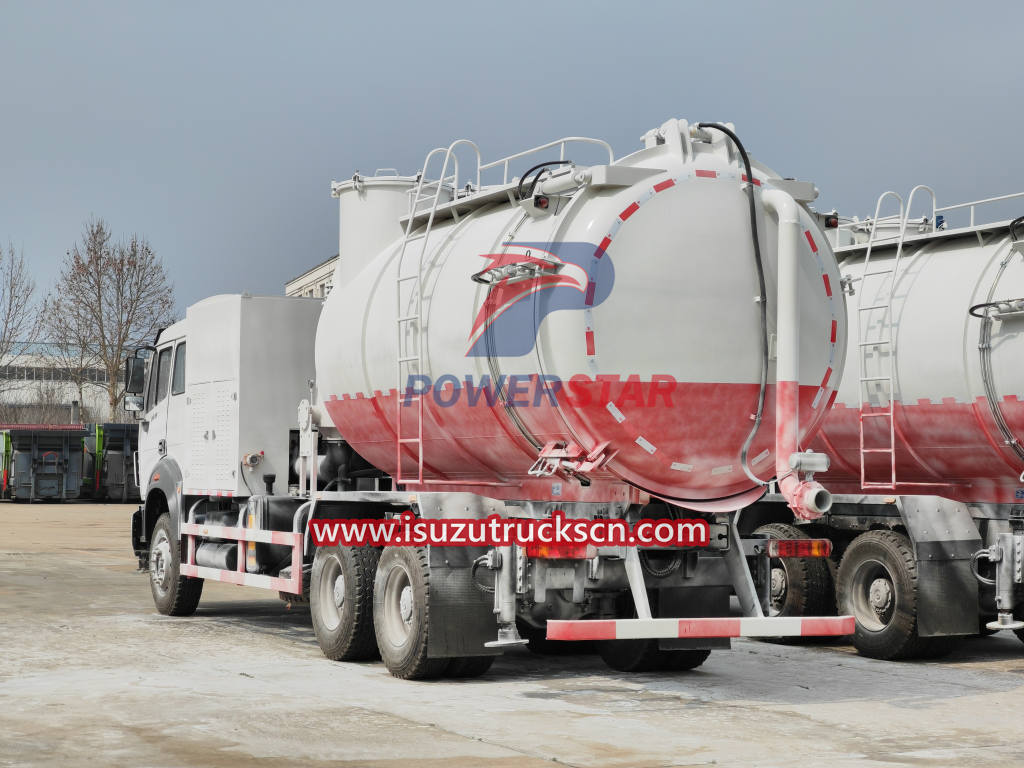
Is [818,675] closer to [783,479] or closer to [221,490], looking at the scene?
[783,479]

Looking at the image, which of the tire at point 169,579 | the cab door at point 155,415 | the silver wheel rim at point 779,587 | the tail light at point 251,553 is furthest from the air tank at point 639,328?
the cab door at point 155,415

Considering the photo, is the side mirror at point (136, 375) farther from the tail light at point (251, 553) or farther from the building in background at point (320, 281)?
the tail light at point (251, 553)

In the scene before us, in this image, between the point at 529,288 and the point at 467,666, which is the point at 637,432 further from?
the point at 467,666

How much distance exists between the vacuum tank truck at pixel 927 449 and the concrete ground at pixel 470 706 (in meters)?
0.54

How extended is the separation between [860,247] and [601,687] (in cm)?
553

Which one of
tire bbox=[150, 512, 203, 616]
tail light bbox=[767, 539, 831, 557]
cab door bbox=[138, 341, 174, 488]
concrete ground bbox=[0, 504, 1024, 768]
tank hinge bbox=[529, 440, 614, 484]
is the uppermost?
cab door bbox=[138, 341, 174, 488]

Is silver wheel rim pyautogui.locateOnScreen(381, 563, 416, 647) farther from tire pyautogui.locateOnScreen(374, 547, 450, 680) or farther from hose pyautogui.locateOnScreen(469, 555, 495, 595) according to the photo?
hose pyautogui.locateOnScreen(469, 555, 495, 595)

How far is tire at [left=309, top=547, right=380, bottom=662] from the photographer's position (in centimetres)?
1066

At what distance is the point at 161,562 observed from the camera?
1466cm

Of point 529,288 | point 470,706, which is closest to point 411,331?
point 529,288

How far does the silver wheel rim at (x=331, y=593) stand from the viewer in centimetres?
1104

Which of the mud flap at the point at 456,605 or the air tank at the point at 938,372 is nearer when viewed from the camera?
the mud flap at the point at 456,605

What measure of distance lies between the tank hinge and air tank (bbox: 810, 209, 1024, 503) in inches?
142

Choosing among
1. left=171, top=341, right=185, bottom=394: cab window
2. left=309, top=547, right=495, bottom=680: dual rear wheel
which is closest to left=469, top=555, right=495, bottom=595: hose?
left=309, top=547, right=495, bottom=680: dual rear wheel
